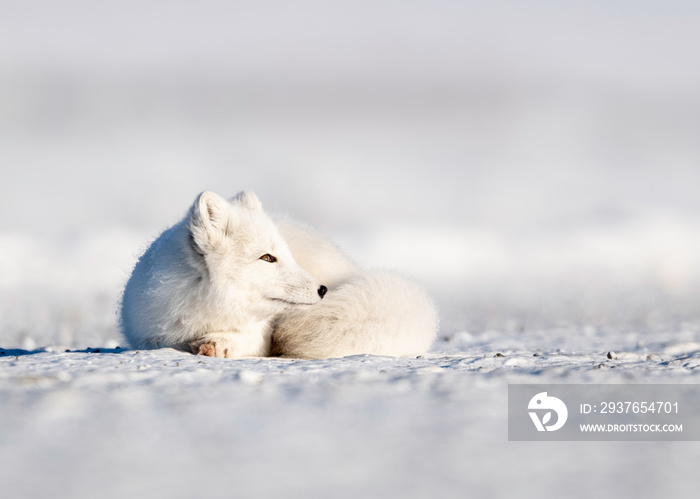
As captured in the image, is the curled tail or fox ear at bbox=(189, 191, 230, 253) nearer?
fox ear at bbox=(189, 191, 230, 253)

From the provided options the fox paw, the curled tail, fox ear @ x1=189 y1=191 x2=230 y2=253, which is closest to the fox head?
fox ear @ x1=189 y1=191 x2=230 y2=253

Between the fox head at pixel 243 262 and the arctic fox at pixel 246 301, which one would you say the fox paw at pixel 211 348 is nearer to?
the arctic fox at pixel 246 301

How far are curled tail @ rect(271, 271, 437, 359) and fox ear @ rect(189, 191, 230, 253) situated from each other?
2.31 ft

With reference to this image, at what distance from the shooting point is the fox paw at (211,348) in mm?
3764

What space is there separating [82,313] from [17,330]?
2.48 m

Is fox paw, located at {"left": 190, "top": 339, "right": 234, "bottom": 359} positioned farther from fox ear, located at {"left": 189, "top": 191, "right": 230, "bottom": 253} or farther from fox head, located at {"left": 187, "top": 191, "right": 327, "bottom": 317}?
fox ear, located at {"left": 189, "top": 191, "right": 230, "bottom": 253}

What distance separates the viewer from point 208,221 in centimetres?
378

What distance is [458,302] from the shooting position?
586 inches

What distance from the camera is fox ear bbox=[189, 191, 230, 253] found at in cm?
378

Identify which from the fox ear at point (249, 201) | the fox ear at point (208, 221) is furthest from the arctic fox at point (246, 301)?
the fox ear at point (249, 201)

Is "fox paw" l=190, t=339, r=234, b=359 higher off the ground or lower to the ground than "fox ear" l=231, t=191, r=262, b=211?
lower

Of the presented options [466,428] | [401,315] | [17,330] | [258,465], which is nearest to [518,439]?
[466,428]

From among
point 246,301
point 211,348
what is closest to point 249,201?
point 246,301

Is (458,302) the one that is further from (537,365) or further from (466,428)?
(466,428)
